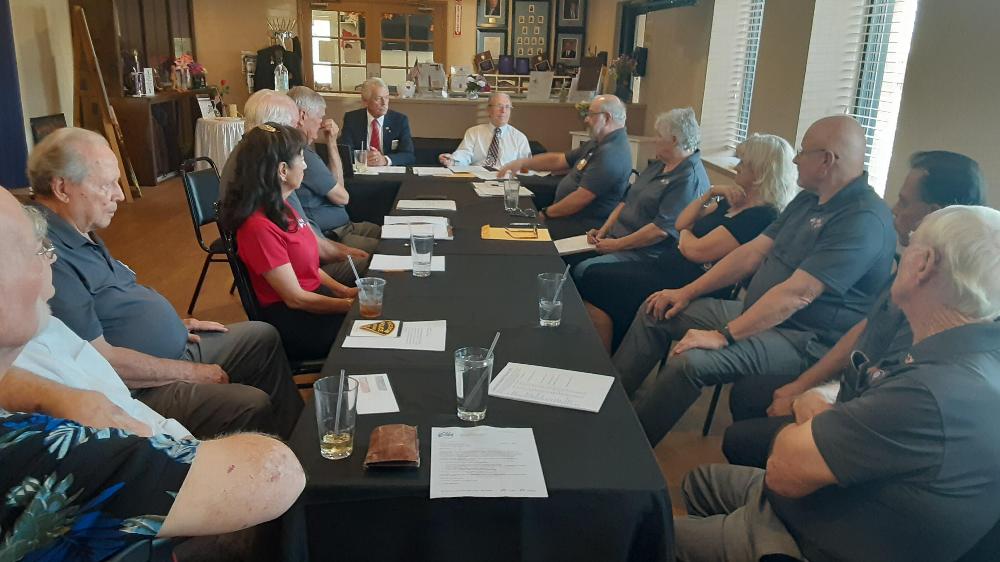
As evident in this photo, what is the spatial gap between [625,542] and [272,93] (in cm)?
305

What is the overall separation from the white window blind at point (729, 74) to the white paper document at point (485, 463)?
4748 mm

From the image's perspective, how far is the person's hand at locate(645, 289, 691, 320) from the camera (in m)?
2.83

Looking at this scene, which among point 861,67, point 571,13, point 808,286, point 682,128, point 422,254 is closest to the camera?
point 808,286

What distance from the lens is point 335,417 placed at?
1.29 m

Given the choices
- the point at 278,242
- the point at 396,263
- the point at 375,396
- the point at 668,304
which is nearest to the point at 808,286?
the point at 668,304

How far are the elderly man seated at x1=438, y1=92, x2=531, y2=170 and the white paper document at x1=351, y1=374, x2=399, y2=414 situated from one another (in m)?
3.74

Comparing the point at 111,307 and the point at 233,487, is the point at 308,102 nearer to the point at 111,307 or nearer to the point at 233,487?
the point at 111,307

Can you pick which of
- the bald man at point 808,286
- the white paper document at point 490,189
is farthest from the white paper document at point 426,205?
the bald man at point 808,286

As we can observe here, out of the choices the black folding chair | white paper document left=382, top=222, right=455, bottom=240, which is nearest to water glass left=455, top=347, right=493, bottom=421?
white paper document left=382, top=222, right=455, bottom=240

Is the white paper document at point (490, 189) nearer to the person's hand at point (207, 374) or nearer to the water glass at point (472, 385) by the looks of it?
the person's hand at point (207, 374)

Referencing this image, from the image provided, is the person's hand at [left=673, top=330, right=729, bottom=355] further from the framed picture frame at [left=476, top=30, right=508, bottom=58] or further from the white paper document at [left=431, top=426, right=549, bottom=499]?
the framed picture frame at [left=476, top=30, right=508, bottom=58]

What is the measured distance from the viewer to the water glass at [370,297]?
1986mm

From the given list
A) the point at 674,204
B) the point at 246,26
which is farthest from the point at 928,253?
the point at 246,26

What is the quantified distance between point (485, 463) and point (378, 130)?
4323mm
